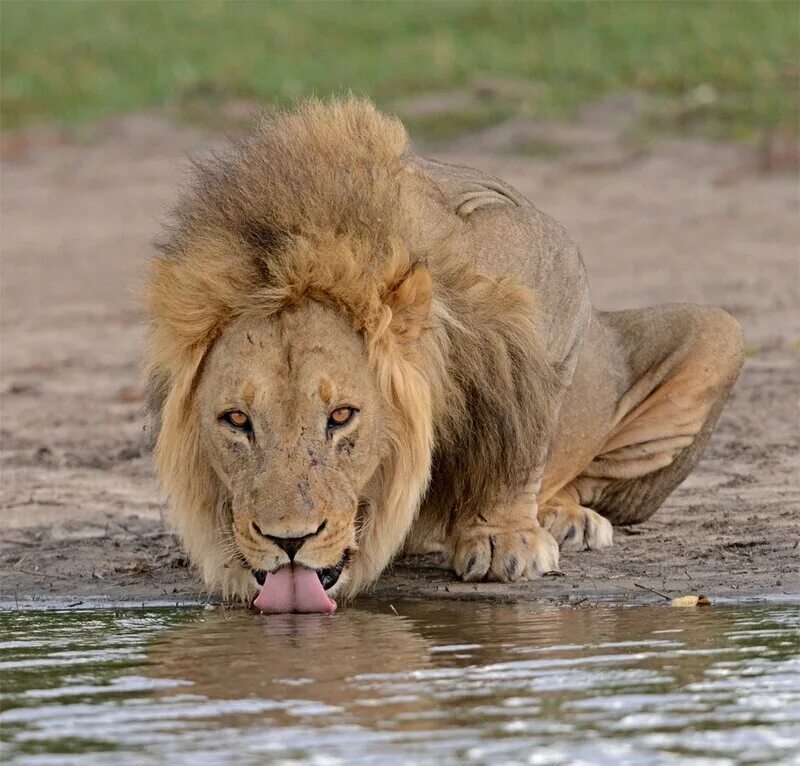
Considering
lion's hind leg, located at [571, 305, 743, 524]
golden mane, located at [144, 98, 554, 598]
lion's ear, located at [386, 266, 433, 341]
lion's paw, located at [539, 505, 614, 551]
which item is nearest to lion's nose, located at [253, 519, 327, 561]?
golden mane, located at [144, 98, 554, 598]

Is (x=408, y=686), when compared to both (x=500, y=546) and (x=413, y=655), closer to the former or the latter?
(x=413, y=655)

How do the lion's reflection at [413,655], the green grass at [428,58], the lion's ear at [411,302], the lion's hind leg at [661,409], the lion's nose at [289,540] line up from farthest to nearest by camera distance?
the green grass at [428,58]
the lion's hind leg at [661,409]
the lion's ear at [411,302]
the lion's nose at [289,540]
the lion's reflection at [413,655]

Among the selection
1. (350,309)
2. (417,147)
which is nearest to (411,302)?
(350,309)

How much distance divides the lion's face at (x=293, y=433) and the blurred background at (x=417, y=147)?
582 millimetres

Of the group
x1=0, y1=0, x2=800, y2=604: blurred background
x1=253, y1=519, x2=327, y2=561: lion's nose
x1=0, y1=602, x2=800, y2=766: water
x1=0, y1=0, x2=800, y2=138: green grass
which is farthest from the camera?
x1=0, y1=0, x2=800, y2=138: green grass

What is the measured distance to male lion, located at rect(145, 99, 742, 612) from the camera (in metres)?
5.05

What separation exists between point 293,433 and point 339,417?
15cm

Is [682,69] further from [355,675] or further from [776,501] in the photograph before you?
[355,675]

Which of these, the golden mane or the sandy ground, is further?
the sandy ground

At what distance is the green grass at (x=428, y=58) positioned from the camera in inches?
630

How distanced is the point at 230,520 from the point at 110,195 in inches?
399

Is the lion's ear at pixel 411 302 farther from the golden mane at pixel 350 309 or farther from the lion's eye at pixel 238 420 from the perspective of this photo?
the lion's eye at pixel 238 420

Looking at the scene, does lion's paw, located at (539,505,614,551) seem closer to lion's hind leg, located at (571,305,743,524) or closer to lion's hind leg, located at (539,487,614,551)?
lion's hind leg, located at (539,487,614,551)

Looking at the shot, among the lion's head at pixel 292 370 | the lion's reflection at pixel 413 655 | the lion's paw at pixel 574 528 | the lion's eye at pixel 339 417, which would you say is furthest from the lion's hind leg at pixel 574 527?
the lion's eye at pixel 339 417
